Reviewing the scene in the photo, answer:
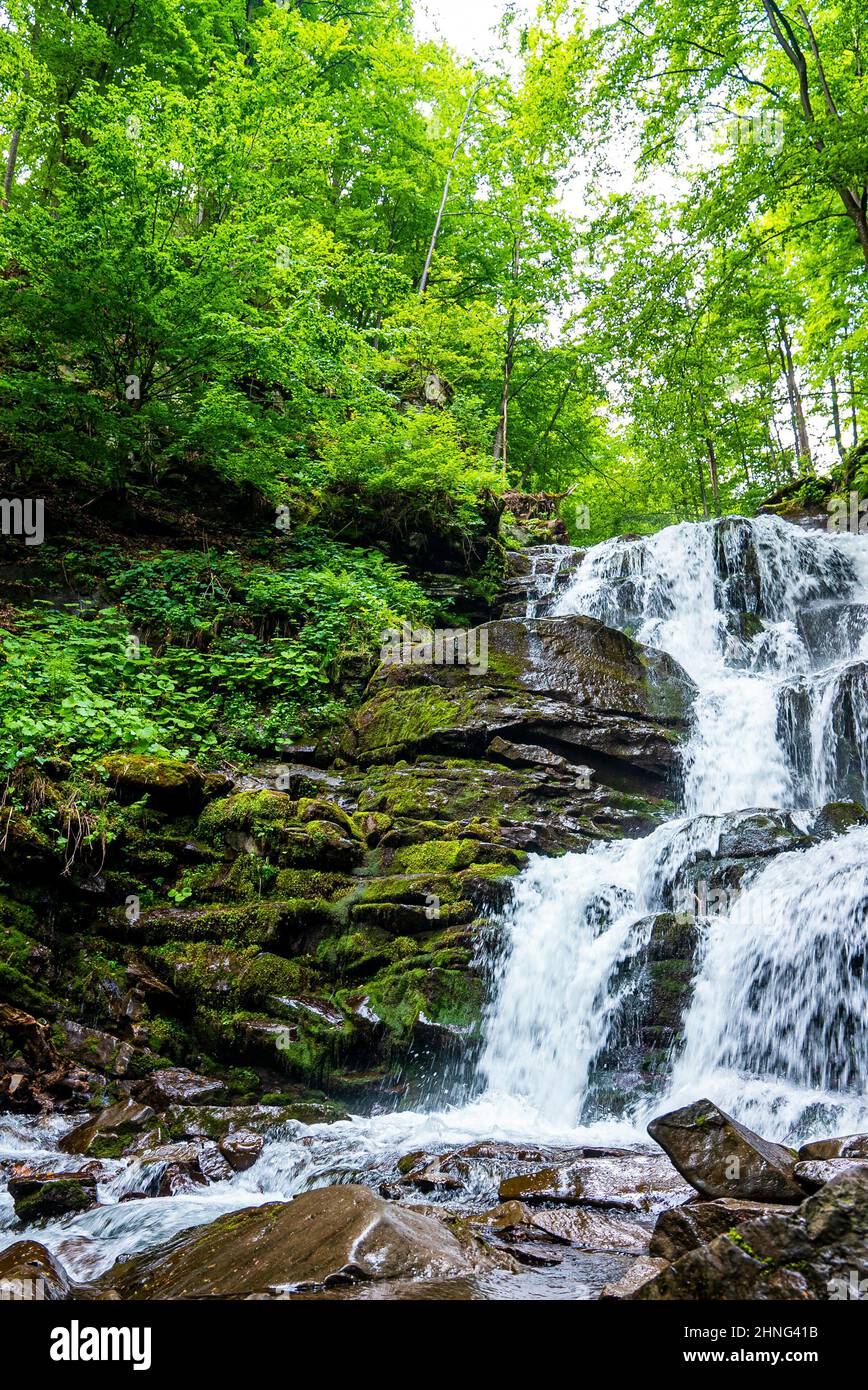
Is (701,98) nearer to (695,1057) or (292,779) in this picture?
(292,779)

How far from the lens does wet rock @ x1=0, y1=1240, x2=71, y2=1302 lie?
2913mm

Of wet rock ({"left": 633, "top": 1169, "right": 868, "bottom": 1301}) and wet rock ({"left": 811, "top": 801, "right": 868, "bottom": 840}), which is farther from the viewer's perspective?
wet rock ({"left": 811, "top": 801, "right": 868, "bottom": 840})

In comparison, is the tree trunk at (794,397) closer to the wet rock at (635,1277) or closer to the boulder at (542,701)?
the boulder at (542,701)

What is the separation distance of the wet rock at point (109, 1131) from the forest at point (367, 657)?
0.04 meters

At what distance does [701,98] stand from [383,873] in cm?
1278

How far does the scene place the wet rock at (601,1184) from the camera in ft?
13.2

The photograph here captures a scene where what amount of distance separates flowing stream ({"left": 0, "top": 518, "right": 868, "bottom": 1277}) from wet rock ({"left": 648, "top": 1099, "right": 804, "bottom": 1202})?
60.5 inches

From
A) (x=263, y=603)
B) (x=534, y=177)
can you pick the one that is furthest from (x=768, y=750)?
(x=534, y=177)

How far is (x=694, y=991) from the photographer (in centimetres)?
616

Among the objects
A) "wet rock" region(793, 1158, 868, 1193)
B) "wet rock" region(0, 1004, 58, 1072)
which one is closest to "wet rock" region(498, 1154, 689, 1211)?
"wet rock" region(793, 1158, 868, 1193)

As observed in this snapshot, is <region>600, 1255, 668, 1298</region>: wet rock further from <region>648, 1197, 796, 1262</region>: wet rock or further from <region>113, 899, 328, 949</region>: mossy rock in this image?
<region>113, 899, 328, 949</region>: mossy rock

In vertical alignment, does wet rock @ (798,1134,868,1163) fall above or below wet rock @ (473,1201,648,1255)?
above

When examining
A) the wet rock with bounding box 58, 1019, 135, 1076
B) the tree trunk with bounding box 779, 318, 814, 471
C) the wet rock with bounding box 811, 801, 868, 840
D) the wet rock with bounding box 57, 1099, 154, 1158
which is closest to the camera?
the wet rock with bounding box 57, 1099, 154, 1158

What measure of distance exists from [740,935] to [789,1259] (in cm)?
425
